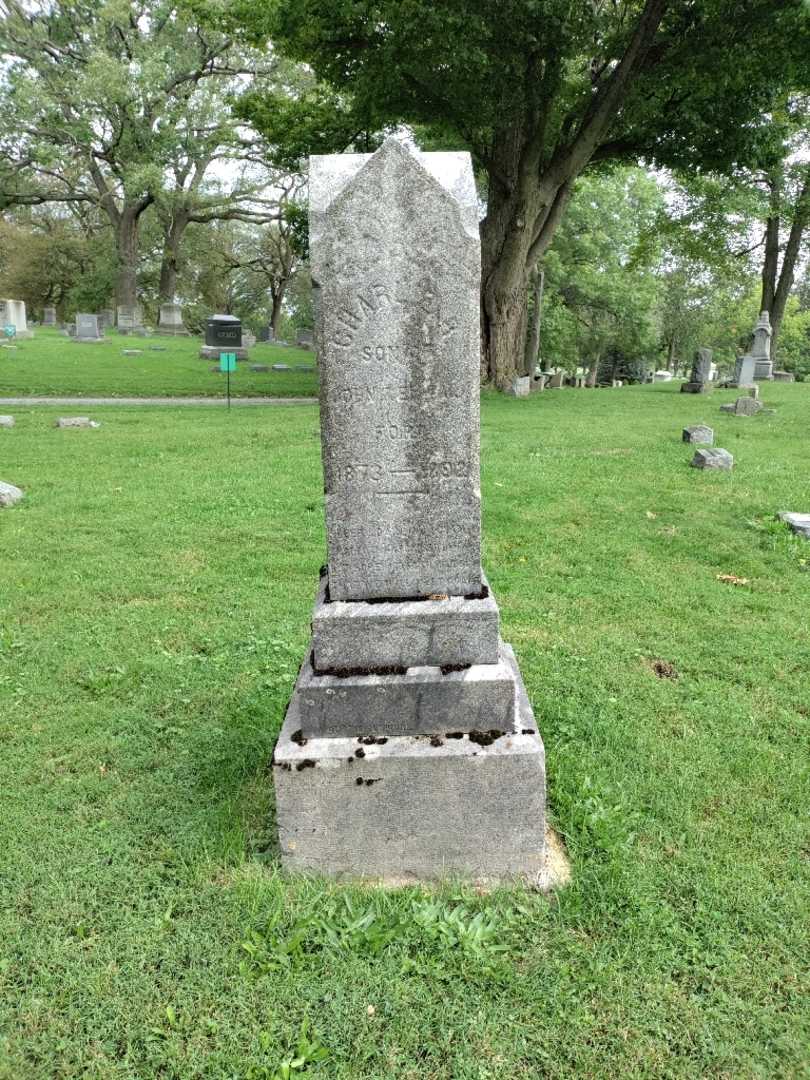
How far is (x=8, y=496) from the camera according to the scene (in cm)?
790

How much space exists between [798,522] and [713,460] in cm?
296

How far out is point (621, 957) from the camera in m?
2.52

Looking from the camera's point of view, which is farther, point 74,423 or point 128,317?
point 128,317

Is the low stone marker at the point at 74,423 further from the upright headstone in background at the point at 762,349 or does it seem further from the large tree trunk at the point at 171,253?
the large tree trunk at the point at 171,253

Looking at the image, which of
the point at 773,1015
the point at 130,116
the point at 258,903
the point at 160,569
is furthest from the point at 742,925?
the point at 130,116

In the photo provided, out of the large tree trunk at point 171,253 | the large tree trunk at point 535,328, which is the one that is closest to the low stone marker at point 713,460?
the large tree trunk at point 535,328

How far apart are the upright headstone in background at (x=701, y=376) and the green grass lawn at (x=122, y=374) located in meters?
12.1

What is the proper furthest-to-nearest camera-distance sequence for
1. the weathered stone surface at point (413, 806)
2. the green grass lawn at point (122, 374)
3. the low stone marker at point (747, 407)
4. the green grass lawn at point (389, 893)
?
the green grass lawn at point (122, 374), the low stone marker at point (747, 407), the weathered stone surface at point (413, 806), the green grass lawn at point (389, 893)

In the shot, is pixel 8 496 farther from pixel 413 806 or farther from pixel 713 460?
pixel 713 460

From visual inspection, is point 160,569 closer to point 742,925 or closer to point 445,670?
point 445,670

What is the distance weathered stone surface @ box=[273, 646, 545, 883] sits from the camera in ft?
9.23

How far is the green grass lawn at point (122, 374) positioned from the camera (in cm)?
1853

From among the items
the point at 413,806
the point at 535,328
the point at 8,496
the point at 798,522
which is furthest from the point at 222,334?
the point at 413,806

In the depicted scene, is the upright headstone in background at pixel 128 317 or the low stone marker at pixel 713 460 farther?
the upright headstone in background at pixel 128 317
